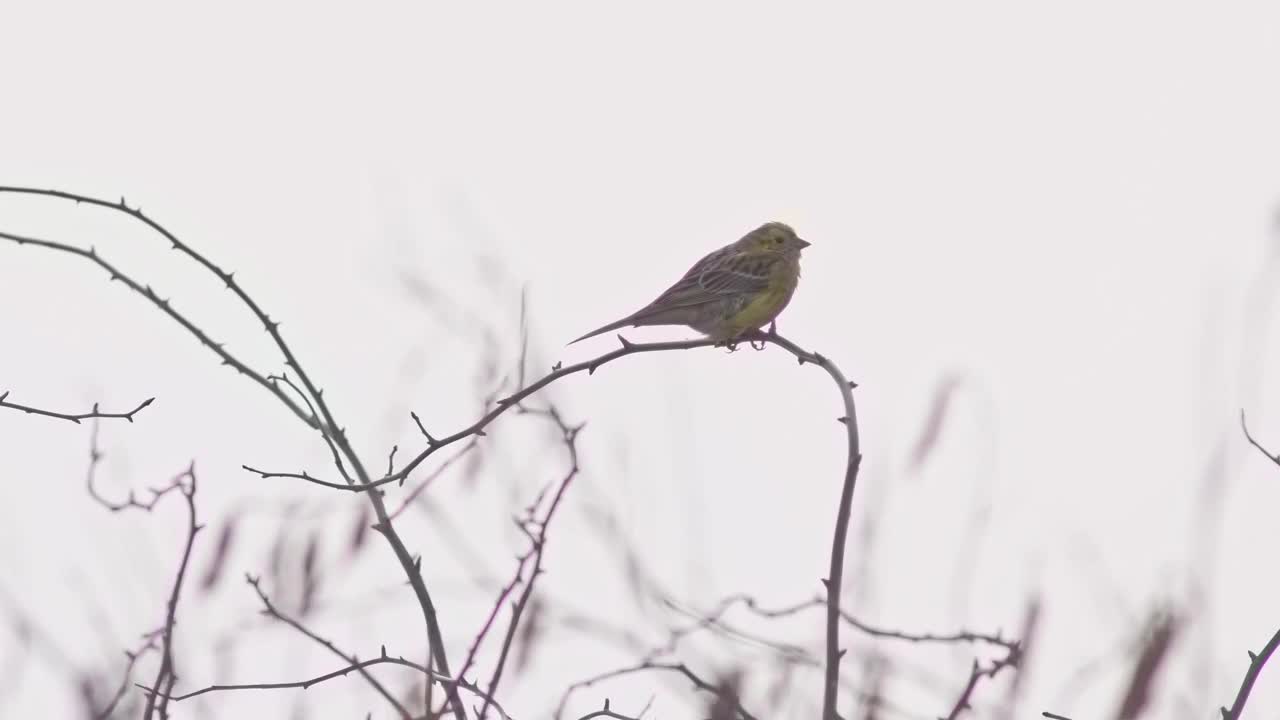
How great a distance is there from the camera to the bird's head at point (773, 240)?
9516 millimetres

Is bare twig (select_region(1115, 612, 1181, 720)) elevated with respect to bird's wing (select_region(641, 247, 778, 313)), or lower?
lower

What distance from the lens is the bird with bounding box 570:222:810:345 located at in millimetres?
8703

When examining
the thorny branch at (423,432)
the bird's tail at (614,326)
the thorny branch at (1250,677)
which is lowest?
the thorny branch at (1250,677)

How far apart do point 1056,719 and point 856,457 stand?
2.25 feet

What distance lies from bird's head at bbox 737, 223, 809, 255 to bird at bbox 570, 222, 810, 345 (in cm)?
1

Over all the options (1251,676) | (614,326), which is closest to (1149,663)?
(1251,676)

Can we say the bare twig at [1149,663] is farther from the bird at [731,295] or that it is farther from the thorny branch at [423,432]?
the bird at [731,295]

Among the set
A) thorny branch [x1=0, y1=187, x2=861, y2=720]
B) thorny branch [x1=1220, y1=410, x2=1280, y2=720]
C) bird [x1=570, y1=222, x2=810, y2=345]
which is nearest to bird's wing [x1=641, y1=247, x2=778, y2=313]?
bird [x1=570, y1=222, x2=810, y2=345]

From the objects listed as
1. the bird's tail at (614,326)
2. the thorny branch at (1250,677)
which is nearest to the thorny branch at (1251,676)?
the thorny branch at (1250,677)

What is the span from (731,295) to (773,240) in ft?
3.36

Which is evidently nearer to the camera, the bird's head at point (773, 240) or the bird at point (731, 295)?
the bird at point (731, 295)

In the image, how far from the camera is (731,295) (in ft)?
29.0

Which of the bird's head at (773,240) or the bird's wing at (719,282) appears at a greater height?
the bird's head at (773,240)

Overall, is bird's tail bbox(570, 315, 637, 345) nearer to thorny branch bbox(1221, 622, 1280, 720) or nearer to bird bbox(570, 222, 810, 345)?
bird bbox(570, 222, 810, 345)
